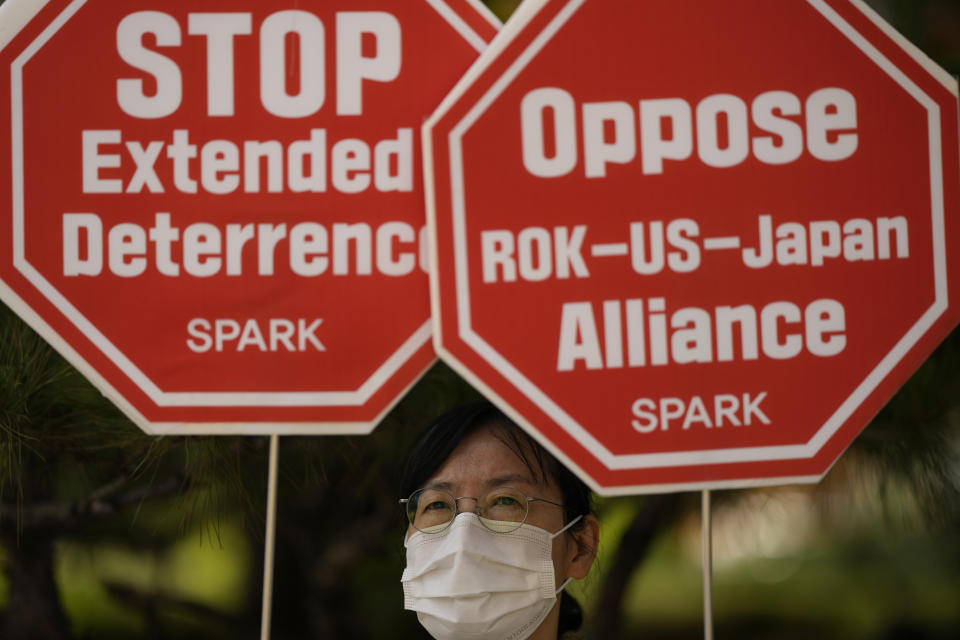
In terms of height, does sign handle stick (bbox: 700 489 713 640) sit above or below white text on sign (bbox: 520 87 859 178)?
below

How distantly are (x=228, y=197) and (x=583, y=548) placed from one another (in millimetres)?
713

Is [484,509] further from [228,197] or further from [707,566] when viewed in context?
[228,197]

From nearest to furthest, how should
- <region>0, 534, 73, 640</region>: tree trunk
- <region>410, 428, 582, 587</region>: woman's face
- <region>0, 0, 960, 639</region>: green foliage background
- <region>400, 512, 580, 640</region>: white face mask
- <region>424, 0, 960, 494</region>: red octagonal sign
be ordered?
<region>424, 0, 960, 494</region>: red octagonal sign, <region>400, 512, 580, 640</region>: white face mask, <region>410, 428, 582, 587</region>: woman's face, <region>0, 0, 960, 639</region>: green foliage background, <region>0, 534, 73, 640</region>: tree trunk

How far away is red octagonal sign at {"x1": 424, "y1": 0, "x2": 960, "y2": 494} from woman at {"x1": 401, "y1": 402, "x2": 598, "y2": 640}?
37 cm

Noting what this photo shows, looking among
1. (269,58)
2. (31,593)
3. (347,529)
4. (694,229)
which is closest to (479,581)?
(694,229)

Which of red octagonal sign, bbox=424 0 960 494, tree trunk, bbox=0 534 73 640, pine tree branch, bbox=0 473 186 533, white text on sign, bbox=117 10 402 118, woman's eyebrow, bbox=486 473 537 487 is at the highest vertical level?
white text on sign, bbox=117 10 402 118

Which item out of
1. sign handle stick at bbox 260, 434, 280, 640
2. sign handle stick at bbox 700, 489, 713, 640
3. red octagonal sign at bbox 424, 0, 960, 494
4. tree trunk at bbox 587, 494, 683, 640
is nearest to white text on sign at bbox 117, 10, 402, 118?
red octagonal sign at bbox 424, 0, 960, 494

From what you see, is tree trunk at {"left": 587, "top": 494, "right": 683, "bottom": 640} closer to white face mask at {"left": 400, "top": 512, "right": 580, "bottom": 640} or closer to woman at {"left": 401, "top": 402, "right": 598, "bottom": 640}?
woman at {"left": 401, "top": 402, "right": 598, "bottom": 640}

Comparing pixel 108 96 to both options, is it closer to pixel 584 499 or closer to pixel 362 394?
pixel 362 394

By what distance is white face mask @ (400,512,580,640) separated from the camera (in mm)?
1388

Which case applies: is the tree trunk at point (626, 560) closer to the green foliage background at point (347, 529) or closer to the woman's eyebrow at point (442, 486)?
the green foliage background at point (347, 529)

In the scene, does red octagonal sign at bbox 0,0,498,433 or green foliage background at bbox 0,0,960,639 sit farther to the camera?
green foliage background at bbox 0,0,960,639

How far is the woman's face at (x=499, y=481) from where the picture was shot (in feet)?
4.90

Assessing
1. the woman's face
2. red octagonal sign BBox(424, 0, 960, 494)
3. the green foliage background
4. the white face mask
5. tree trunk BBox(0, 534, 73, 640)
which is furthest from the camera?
tree trunk BBox(0, 534, 73, 640)
